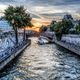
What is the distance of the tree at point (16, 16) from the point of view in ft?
302

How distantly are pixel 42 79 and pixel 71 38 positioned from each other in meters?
89.2

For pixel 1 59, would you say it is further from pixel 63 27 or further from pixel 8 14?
pixel 63 27

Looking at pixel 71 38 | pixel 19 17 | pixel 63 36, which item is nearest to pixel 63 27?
pixel 63 36

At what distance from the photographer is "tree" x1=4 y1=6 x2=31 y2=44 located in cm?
9219

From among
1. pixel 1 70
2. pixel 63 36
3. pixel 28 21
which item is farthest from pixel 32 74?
pixel 63 36

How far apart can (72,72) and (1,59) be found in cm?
1247

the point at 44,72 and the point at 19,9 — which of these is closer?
the point at 44,72

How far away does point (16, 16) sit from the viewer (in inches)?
3615

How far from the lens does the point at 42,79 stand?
39.3 meters

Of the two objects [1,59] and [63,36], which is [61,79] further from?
[63,36]

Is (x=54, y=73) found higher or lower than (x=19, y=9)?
lower

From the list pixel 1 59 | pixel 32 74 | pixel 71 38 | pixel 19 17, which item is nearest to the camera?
pixel 32 74

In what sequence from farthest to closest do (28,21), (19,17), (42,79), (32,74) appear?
1. (28,21)
2. (19,17)
3. (32,74)
4. (42,79)

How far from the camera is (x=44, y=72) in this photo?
44.9 metres
